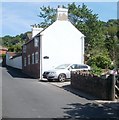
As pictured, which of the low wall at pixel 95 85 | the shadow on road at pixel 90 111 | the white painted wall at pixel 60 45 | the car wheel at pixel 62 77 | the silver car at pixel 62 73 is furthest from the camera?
the white painted wall at pixel 60 45

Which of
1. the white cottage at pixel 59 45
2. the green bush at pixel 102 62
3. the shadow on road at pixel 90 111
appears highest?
the white cottage at pixel 59 45

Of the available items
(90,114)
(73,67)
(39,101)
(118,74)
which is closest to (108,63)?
(73,67)

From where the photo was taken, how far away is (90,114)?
485 inches

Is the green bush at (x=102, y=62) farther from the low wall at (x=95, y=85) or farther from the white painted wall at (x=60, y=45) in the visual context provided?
the low wall at (x=95, y=85)

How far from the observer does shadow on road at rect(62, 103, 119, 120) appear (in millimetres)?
11930

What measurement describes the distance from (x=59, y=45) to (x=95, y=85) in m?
19.4

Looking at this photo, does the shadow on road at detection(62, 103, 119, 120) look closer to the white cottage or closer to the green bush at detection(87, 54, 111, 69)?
the white cottage

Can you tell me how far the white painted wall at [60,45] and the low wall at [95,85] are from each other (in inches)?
564

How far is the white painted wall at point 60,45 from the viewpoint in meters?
37.2

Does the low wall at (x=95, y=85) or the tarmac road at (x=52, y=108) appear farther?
the low wall at (x=95, y=85)

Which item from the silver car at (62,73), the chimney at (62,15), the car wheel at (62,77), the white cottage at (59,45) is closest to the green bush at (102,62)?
the white cottage at (59,45)

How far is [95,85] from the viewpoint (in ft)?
60.1

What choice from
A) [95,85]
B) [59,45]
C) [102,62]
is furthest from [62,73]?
[95,85]

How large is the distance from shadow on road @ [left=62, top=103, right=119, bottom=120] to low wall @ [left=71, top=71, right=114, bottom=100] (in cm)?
185
